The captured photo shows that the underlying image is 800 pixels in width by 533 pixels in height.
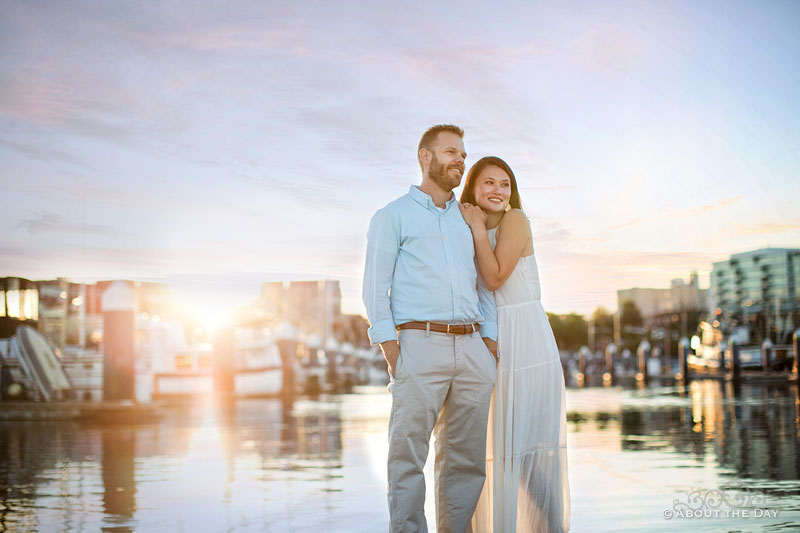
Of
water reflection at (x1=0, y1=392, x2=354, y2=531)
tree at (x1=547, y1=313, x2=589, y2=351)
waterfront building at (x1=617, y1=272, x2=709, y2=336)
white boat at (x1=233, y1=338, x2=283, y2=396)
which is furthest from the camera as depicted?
tree at (x1=547, y1=313, x2=589, y2=351)

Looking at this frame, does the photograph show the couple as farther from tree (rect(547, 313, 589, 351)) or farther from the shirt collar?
tree (rect(547, 313, 589, 351))

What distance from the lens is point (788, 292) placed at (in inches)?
2111

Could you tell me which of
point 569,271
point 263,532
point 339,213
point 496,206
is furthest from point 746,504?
point 339,213

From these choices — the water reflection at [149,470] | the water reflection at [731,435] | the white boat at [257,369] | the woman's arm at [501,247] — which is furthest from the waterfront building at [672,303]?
the woman's arm at [501,247]

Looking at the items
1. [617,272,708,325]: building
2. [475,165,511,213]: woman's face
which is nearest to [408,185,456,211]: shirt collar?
[475,165,511,213]: woman's face

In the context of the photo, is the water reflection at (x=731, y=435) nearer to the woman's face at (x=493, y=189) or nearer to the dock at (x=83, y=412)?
the woman's face at (x=493, y=189)

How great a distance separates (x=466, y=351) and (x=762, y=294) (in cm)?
5747

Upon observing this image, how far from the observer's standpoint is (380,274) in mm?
3572

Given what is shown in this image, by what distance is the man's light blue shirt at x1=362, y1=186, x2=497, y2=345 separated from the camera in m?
3.55

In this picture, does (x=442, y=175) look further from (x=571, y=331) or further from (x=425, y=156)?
(x=571, y=331)

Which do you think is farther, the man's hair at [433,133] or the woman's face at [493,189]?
the woman's face at [493,189]

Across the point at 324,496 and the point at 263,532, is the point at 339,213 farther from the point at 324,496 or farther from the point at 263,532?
the point at 263,532

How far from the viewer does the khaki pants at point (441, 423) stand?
3.48 meters

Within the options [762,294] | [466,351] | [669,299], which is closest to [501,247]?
[466,351]
